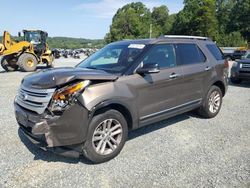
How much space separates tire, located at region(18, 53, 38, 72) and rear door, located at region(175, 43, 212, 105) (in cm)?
1355

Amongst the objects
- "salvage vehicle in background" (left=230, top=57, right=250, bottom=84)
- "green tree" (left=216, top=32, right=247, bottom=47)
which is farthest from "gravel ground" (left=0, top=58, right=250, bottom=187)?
"green tree" (left=216, top=32, right=247, bottom=47)

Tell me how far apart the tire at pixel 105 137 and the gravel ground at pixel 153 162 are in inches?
5.2

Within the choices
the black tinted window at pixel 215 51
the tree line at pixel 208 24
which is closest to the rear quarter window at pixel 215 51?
the black tinted window at pixel 215 51

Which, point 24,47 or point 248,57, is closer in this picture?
point 248,57

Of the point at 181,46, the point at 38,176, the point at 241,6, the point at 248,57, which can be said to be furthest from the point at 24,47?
the point at 241,6

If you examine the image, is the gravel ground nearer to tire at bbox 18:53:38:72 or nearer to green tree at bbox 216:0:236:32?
tire at bbox 18:53:38:72

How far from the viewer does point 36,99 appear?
3.95m

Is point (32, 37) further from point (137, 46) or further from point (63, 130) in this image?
point (63, 130)

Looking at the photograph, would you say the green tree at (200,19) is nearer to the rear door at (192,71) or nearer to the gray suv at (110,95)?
the rear door at (192,71)

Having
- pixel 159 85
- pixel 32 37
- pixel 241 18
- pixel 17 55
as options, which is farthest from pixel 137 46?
pixel 241 18

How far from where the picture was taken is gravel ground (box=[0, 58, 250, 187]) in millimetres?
3678

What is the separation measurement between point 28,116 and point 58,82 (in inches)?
27.6

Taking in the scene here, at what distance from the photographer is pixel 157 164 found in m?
4.16

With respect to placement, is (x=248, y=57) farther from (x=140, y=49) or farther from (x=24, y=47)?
(x=24, y=47)
